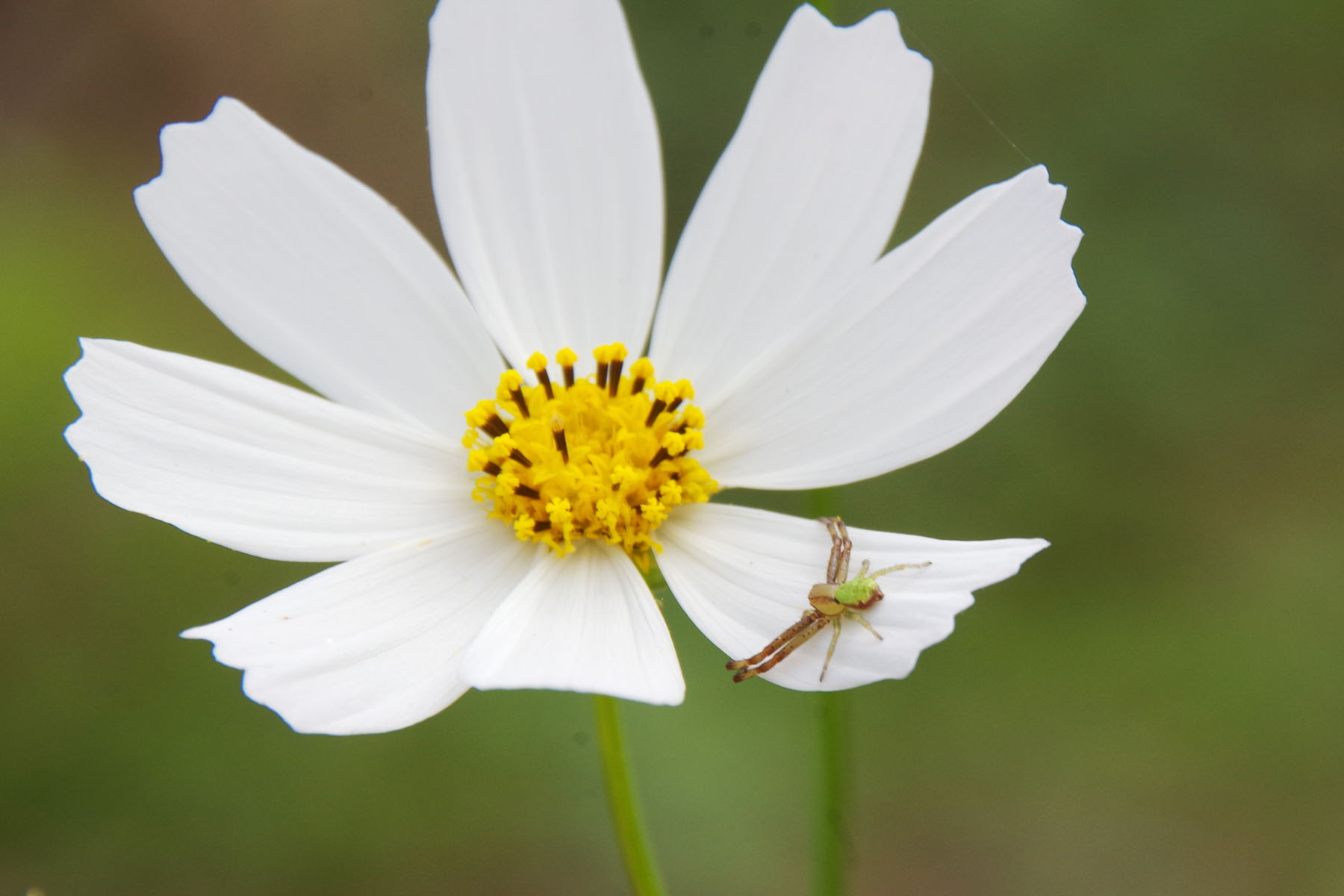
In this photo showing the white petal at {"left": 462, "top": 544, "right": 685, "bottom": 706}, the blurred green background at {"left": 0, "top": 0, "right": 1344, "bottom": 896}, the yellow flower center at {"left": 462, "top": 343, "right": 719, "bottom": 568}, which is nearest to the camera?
the white petal at {"left": 462, "top": 544, "right": 685, "bottom": 706}

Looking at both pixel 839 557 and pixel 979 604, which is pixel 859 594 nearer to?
pixel 839 557

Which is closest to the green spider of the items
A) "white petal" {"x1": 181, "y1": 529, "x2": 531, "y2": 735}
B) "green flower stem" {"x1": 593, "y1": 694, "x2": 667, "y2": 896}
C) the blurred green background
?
"green flower stem" {"x1": 593, "y1": 694, "x2": 667, "y2": 896}

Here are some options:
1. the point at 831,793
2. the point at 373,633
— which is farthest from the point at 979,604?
the point at 373,633

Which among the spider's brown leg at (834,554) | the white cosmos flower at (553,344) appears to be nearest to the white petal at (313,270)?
the white cosmos flower at (553,344)

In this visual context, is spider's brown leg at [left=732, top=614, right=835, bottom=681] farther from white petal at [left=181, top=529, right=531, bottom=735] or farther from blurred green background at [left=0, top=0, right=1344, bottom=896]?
blurred green background at [left=0, top=0, right=1344, bottom=896]

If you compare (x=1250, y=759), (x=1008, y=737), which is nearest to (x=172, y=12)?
(x=1008, y=737)

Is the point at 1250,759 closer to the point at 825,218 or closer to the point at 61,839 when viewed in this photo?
the point at 825,218

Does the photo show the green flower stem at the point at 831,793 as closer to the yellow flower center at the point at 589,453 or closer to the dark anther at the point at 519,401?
the yellow flower center at the point at 589,453
